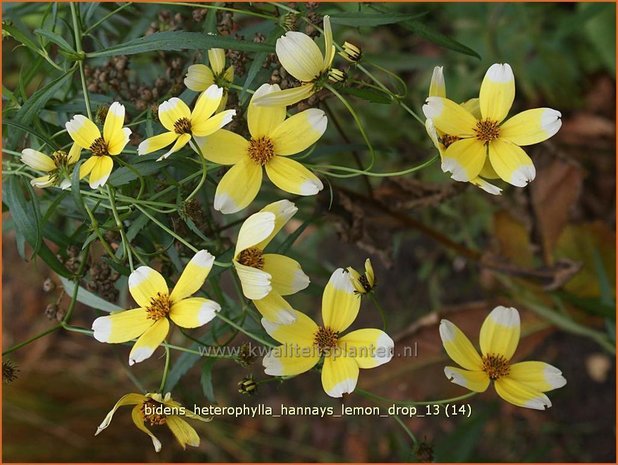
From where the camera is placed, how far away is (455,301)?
6.20ft

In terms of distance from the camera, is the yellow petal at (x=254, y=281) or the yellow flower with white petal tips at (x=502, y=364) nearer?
the yellow petal at (x=254, y=281)

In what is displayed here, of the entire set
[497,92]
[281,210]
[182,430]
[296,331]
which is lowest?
[182,430]

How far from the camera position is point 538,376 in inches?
30.8

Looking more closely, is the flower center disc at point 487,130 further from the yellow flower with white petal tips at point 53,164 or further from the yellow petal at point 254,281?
the yellow flower with white petal tips at point 53,164

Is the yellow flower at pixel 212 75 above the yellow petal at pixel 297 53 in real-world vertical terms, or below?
below

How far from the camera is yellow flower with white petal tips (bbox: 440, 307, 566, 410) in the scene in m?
0.76

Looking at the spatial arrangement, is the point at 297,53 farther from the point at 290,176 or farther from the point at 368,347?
the point at 368,347

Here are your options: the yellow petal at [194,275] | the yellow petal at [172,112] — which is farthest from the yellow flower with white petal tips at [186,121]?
the yellow petal at [194,275]

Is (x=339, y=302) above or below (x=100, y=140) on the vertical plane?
below

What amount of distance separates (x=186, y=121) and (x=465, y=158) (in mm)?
285

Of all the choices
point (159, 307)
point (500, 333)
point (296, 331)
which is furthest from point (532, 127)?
point (159, 307)

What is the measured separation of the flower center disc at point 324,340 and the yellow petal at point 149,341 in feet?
0.52

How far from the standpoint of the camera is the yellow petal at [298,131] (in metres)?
0.72

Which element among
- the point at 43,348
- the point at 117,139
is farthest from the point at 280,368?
the point at 43,348
